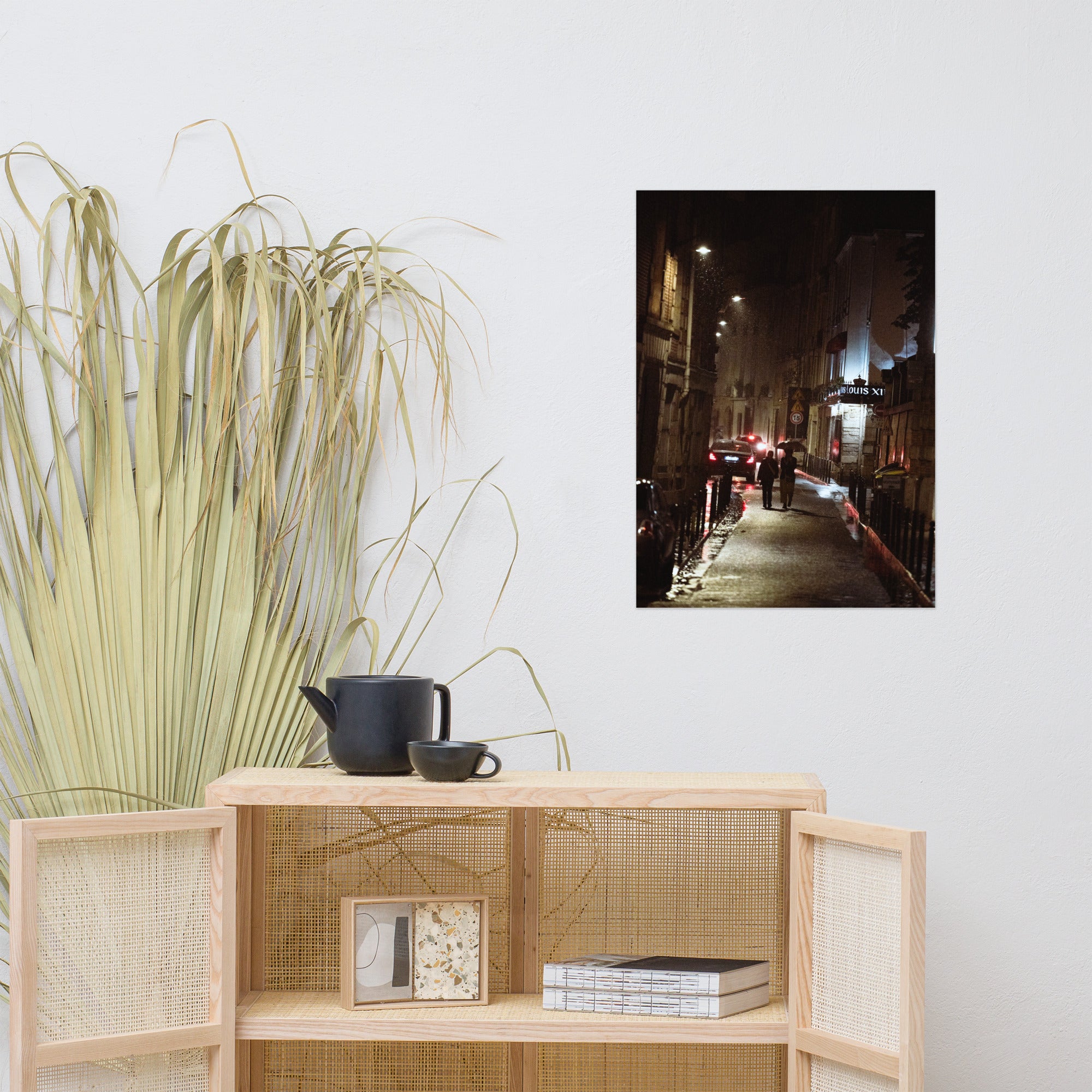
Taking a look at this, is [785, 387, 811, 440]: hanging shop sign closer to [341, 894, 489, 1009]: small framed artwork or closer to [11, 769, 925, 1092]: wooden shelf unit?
[11, 769, 925, 1092]: wooden shelf unit

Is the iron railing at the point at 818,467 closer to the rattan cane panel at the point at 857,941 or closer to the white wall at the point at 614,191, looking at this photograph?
the white wall at the point at 614,191

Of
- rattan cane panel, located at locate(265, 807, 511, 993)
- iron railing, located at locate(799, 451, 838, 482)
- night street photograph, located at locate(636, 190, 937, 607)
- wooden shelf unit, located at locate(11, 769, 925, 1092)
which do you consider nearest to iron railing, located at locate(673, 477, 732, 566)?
night street photograph, located at locate(636, 190, 937, 607)

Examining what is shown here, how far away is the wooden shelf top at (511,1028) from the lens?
1396 mm

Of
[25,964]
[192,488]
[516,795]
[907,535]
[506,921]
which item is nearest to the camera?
[25,964]

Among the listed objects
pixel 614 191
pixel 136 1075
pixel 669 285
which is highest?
pixel 614 191

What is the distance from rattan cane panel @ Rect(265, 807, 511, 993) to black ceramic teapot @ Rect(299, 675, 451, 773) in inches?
5.8

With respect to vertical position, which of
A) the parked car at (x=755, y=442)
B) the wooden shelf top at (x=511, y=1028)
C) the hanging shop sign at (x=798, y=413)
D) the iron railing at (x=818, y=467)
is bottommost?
the wooden shelf top at (x=511, y=1028)

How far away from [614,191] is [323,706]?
1.08m

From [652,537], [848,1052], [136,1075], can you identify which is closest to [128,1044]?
[136,1075]

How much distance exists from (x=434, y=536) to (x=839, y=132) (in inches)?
41.0

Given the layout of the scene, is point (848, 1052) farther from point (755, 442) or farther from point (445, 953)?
point (755, 442)

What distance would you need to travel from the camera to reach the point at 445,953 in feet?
4.83

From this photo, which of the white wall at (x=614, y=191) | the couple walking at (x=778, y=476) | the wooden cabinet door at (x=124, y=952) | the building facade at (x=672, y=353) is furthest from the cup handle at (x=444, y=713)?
the couple walking at (x=778, y=476)

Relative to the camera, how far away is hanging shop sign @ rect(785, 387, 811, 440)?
193cm
